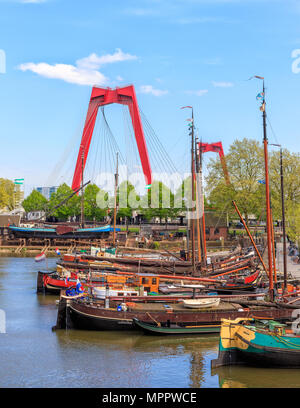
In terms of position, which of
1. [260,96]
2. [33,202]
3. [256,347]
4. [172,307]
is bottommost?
[256,347]

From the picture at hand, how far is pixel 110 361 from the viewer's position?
68.1ft

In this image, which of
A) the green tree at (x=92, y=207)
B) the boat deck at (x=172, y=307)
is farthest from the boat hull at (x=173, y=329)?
the green tree at (x=92, y=207)

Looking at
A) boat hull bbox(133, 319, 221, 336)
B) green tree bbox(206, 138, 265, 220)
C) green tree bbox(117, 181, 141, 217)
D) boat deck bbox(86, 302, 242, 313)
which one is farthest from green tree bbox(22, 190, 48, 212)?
boat hull bbox(133, 319, 221, 336)

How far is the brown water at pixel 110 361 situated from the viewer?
720 inches

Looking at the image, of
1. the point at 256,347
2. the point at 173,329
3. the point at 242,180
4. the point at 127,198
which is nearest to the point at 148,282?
the point at 173,329

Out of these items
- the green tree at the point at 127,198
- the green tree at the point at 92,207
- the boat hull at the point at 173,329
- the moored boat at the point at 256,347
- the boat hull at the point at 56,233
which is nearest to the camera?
the moored boat at the point at 256,347

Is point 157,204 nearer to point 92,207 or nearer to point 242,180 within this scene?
point 92,207

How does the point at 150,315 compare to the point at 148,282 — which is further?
the point at 148,282

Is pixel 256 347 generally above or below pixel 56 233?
below

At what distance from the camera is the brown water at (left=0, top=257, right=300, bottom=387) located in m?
18.3

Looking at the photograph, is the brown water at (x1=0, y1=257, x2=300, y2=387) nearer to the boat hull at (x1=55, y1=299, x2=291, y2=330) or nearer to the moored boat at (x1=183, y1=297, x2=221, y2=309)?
the boat hull at (x1=55, y1=299, x2=291, y2=330)

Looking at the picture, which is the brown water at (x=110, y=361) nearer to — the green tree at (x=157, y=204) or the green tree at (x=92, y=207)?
the green tree at (x=157, y=204)

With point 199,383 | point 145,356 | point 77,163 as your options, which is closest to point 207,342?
point 145,356

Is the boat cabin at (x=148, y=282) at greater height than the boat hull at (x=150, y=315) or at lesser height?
greater
